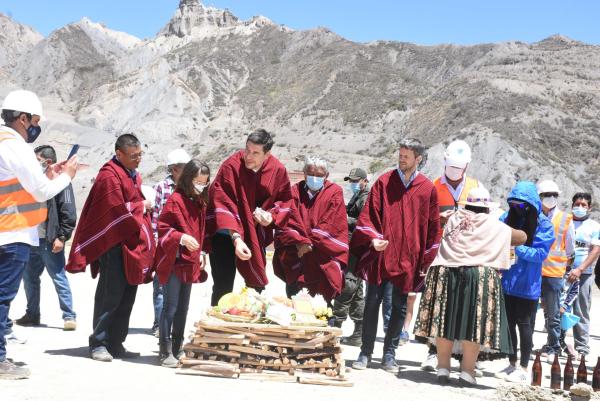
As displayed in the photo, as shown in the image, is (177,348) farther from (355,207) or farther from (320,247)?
(355,207)

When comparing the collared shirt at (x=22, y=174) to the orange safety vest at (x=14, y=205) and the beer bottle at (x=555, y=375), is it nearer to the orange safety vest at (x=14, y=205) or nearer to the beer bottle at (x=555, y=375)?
the orange safety vest at (x=14, y=205)

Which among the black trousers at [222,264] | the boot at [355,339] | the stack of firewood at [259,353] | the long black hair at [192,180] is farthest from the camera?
the boot at [355,339]

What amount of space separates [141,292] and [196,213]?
707cm

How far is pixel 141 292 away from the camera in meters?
13.1

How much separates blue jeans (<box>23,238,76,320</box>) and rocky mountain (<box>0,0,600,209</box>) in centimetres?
2568

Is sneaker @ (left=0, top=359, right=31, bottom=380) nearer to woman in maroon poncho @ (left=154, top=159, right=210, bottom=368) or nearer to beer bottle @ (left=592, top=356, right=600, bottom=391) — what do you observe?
woman in maroon poncho @ (left=154, top=159, right=210, bottom=368)

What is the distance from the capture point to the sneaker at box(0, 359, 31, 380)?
5211 millimetres

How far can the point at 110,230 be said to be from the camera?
642 cm

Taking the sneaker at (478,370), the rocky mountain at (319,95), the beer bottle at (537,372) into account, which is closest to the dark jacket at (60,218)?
the sneaker at (478,370)

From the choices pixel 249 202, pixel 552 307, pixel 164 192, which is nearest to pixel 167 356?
pixel 249 202

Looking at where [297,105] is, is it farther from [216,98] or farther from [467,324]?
[467,324]

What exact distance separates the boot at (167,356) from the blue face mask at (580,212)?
5.71 metres

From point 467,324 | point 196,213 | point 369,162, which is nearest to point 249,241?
point 196,213

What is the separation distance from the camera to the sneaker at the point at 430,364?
23.5 feet
